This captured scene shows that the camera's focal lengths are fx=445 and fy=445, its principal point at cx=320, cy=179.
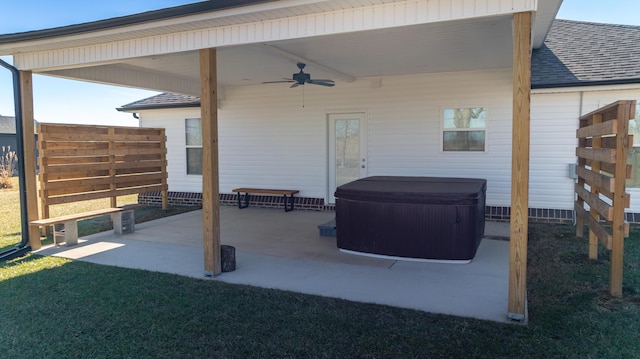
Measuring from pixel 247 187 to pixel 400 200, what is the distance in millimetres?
5746

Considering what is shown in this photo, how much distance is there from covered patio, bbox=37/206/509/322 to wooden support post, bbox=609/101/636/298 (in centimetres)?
98

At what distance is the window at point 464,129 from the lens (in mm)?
8234

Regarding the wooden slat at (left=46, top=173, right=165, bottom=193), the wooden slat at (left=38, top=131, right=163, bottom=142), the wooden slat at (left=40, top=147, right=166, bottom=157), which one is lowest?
the wooden slat at (left=46, top=173, right=165, bottom=193)

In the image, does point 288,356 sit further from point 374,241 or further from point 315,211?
point 315,211

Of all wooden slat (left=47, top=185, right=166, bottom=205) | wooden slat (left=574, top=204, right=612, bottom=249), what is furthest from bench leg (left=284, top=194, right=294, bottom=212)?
wooden slat (left=574, top=204, right=612, bottom=249)

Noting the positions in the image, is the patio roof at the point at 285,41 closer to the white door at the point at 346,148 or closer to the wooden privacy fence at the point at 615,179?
the white door at the point at 346,148

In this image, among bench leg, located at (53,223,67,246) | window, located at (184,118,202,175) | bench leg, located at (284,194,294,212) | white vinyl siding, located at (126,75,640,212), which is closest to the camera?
bench leg, located at (53,223,67,246)

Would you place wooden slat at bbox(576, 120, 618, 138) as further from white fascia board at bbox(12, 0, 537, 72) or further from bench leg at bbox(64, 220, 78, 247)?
bench leg at bbox(64, 220, 78, 247)

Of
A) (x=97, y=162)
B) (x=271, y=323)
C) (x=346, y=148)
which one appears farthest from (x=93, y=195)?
(x=271, y=323)

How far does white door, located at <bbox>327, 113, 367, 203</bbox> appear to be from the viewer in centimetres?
923

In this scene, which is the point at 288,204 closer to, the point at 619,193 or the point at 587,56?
the point at 587,56

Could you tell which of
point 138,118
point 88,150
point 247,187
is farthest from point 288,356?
point 138,118

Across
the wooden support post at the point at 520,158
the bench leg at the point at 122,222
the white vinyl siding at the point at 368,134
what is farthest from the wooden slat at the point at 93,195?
the wooden support post at the point at 520,158

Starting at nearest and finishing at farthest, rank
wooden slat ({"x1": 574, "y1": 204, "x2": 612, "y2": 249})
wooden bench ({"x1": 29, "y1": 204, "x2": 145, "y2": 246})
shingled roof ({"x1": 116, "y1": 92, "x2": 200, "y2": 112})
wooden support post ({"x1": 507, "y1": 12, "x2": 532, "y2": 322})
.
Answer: wooden support post ({"x1": 507, "y1": 12, "x2": 532, "y2": 322}) → wooden slat ({"x1": 574, "y1": 204, "x2": 612, "y2": 249}) → wooden bench ({"x1": 29, "y1": 204, "x2": 145, "y2": 246}) → shingled roof ({"x1": 116, "y1": 92, "x2": 200, "y2": 112})
